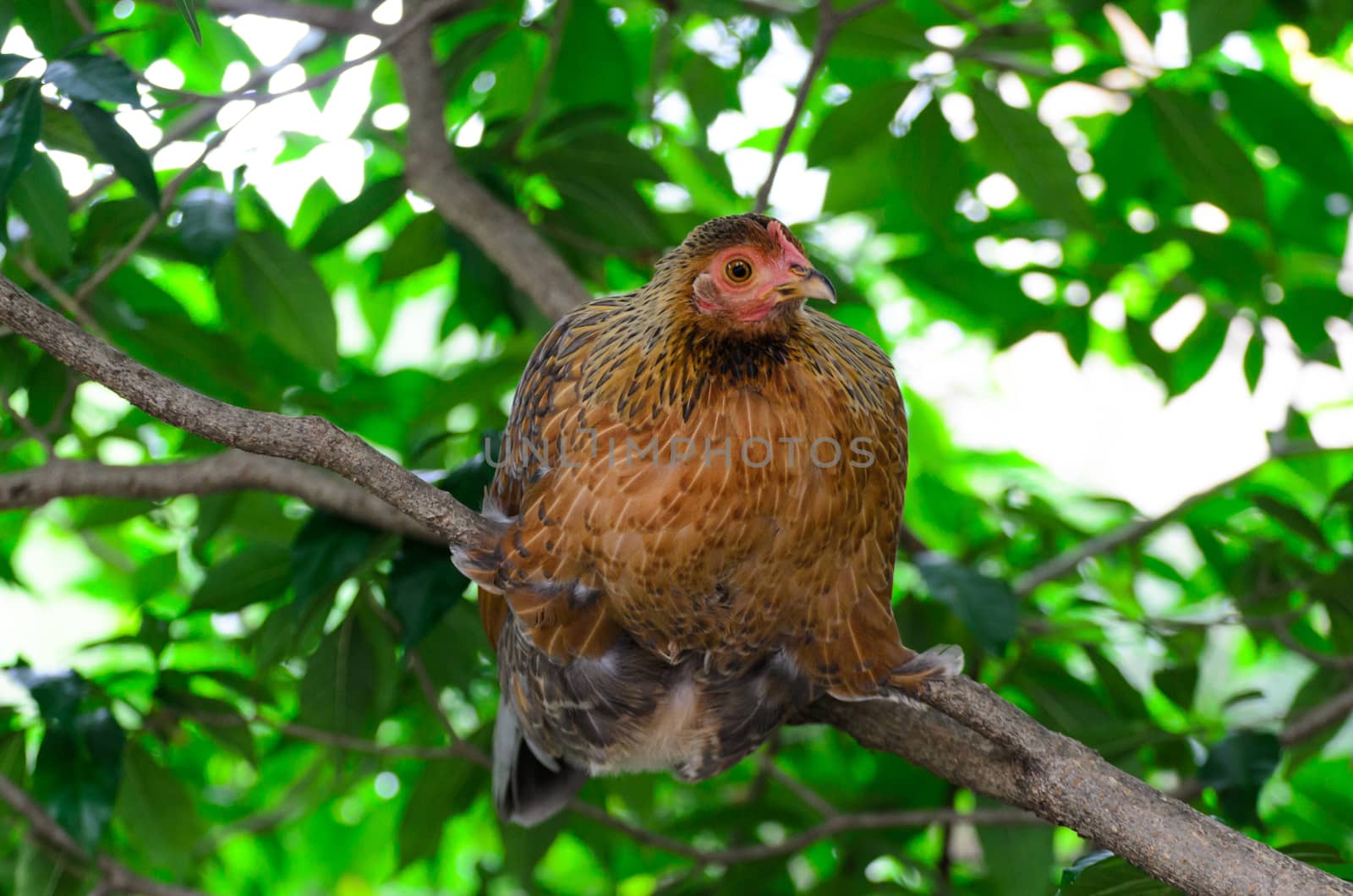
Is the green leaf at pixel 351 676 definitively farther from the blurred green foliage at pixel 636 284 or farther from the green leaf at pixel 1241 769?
the green leaf at pixel 1241 769

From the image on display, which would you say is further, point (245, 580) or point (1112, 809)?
point (245, 580)

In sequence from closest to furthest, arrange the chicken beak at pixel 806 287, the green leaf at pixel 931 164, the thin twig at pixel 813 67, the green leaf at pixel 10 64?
the chicken beak at pixel 806 287 < the green leaf at pixel 10 64 < the thin twig at pixel 813 67 < the green leaf at pixel 931 164

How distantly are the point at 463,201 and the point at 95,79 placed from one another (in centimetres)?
69

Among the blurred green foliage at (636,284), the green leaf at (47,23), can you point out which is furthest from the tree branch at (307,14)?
the green leaf at (47,23)

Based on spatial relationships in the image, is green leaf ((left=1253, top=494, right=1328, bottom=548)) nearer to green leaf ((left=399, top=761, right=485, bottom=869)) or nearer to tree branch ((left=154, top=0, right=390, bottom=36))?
green leaf ((left=399, top=761, right=485, bottom=869))

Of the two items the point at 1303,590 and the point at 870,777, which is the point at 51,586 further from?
the point at 1303,590

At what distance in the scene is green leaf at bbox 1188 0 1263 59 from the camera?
5.76 feet

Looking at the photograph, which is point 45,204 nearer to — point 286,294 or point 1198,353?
point 286,294

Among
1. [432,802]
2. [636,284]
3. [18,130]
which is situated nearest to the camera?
[18,130]

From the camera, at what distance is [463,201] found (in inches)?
74.2

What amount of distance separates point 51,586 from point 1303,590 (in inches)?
188

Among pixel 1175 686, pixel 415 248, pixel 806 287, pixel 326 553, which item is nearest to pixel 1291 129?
pixel 1175 686

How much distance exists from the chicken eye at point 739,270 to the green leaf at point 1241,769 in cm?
112

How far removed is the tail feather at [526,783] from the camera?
170 cm
